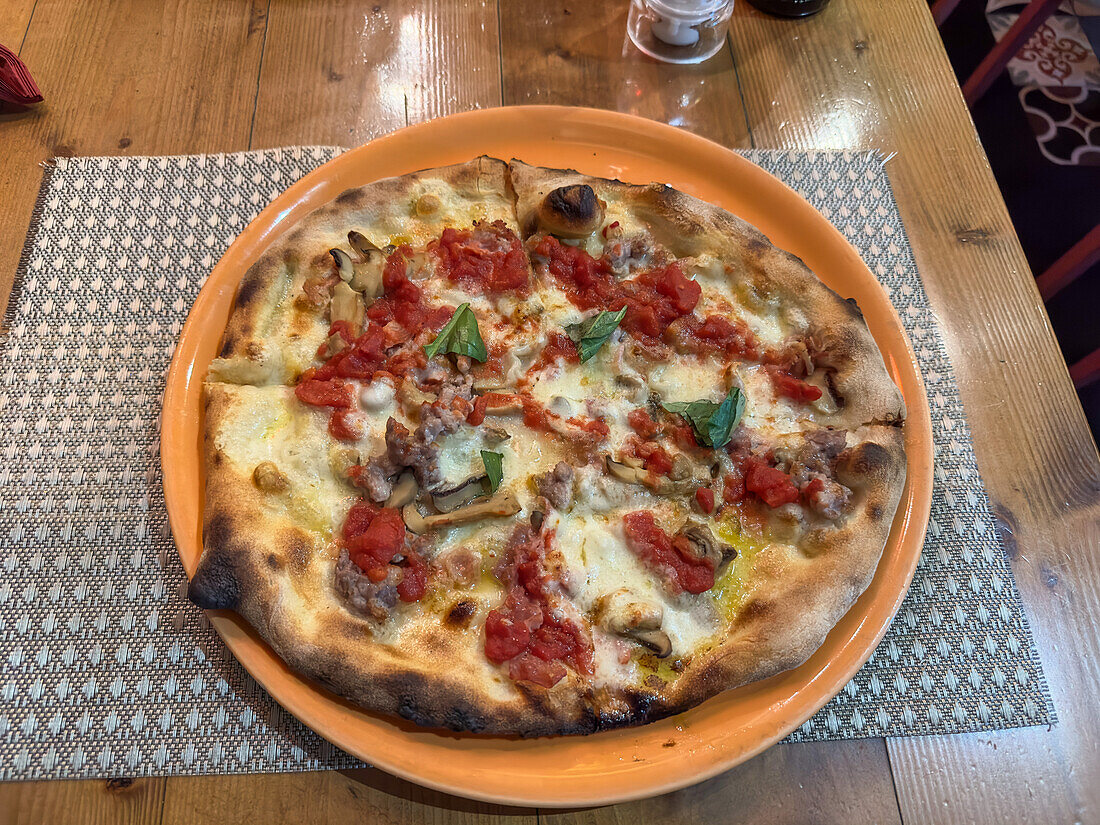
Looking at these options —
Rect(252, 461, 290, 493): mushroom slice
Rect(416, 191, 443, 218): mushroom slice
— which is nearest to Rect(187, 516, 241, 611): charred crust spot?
Rect(252, 461, 290, 493): mushroom slice

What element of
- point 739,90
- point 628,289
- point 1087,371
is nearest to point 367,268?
point 628,289

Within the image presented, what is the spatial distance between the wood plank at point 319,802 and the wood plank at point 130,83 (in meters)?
2.58

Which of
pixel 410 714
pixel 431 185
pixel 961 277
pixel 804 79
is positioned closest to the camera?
pixel 410 714

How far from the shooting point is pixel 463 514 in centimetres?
234

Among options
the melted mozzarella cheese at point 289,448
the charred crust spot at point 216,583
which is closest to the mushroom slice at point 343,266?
the melted mozzarella cheese at point 289,448

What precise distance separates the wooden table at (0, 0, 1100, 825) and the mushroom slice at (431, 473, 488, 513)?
926 mm

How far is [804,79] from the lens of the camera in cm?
394

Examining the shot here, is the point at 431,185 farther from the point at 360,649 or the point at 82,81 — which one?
the point at 82,81

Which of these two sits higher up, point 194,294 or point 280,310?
point 280,310

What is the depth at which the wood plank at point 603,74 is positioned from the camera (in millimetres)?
3785

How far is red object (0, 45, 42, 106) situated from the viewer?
135 inches

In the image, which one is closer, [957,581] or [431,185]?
[957,581]

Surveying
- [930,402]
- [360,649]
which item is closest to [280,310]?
[360,649]

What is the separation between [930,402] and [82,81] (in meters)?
4.49
